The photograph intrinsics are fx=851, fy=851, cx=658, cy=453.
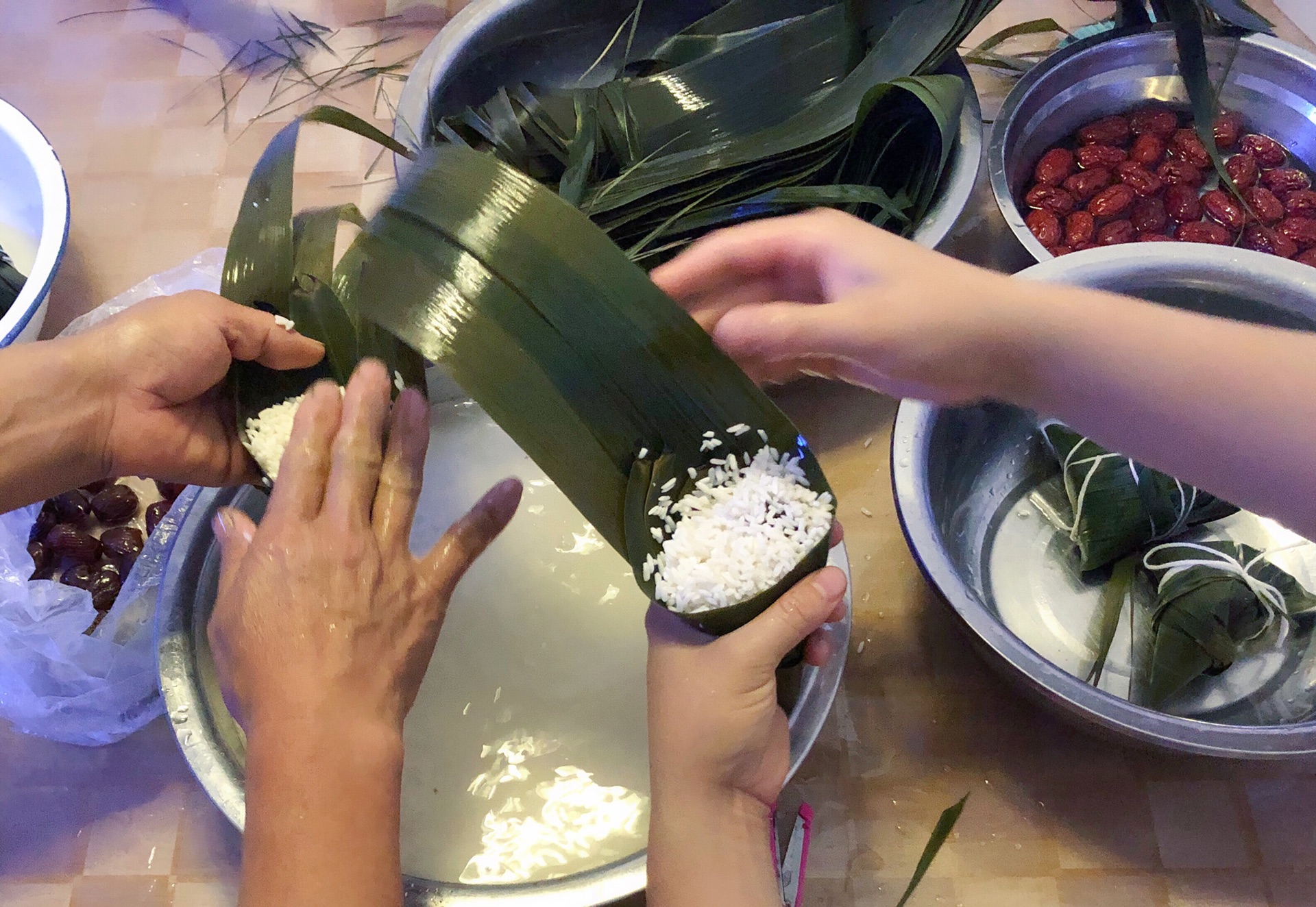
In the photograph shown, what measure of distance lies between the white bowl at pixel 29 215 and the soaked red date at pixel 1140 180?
117 cm

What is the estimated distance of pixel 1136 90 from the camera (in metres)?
1.03

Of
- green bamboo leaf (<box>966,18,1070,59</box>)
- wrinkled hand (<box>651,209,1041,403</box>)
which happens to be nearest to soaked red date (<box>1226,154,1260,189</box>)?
green bamboo leaf (<box>966,18,1070,59</box>)

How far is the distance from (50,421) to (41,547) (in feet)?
0.91

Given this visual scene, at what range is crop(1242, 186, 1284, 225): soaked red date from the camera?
38.0 inches

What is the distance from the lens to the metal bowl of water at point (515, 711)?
0.66 meters

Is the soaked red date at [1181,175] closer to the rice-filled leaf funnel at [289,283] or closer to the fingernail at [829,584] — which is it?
the fingernail at [829,584]

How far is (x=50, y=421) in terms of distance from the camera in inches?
25.2

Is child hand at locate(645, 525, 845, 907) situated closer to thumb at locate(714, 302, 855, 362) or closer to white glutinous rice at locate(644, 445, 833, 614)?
white glutinous rice at locate(644, 445, 833, 614)

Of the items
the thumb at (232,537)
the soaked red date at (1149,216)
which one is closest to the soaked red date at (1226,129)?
the soaked red date at (1149,216)

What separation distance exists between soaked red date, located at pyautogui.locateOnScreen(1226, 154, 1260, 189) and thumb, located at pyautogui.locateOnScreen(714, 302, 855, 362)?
0.72 meters

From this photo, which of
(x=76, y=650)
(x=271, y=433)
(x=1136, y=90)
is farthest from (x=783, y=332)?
(x=1136, y=90)

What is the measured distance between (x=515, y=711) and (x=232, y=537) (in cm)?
29

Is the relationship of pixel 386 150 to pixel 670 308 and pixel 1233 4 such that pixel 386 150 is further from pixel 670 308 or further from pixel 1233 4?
pixel 1233 4

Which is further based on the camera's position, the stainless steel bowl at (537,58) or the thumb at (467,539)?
the stainless steel bowl at (537,58)
